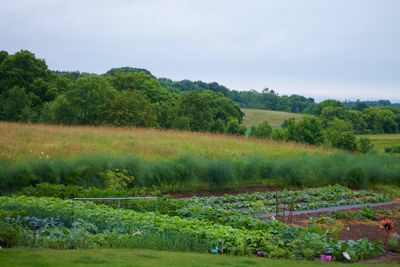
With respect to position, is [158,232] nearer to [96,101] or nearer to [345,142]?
[96,101]

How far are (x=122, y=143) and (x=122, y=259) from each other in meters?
20.4

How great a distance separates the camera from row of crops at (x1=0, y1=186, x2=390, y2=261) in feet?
34.8

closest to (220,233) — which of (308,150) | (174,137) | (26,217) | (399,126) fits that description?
(26,217)

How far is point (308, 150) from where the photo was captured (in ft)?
115

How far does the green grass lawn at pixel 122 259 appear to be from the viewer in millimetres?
8547

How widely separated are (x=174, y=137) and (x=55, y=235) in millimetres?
22658

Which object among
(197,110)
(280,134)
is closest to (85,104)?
(197,110)

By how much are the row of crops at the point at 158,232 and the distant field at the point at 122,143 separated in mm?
9692

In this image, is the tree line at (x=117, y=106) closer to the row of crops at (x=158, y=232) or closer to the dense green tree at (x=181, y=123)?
the dense green tree at (x=181, y=123)

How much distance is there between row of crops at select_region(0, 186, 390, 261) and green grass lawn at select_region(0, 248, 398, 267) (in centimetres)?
66

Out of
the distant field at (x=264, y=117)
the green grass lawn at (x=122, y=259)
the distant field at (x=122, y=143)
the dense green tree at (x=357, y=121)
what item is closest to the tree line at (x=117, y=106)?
the distant field at (x=122, y=143)

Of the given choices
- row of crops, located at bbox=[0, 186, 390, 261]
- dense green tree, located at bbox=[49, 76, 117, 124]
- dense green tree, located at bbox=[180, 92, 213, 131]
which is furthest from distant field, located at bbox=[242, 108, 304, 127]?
row of crops, located at bbox=[0, 186, 390, 261]

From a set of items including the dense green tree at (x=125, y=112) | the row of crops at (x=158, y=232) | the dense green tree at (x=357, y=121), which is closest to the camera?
the row of crops at (x=158, y=232)

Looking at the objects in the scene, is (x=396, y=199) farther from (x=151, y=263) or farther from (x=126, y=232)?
(x=151, y=263)
